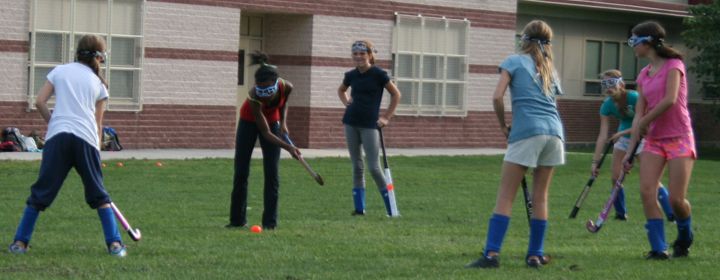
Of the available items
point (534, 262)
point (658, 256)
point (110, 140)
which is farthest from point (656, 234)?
point (110, 140)

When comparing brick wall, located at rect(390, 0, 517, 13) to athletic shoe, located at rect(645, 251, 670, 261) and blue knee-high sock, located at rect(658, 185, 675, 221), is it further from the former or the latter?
athletic shoe, located at rect(645, 251, 670, 261)

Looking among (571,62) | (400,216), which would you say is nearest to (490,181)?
(400,216)

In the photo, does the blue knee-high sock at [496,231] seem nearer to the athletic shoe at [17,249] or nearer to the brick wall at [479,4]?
the athletic shoe at [17,249]

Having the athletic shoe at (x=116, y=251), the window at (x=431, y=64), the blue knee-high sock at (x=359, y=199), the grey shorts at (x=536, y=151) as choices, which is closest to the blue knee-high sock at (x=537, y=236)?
the grey shorts at (x=536, y=151)

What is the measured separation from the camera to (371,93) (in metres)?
14.1

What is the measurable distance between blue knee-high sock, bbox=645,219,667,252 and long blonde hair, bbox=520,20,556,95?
1.50 meters

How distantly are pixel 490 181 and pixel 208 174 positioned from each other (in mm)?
4257

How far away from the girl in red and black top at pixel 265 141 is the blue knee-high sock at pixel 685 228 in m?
3.42

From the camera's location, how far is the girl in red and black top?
12.0 metres

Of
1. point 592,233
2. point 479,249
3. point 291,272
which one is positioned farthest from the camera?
point 592,233

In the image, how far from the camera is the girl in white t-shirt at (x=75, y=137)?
964cm

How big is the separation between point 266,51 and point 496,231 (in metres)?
20.1

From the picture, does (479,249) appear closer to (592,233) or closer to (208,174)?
(592,233)

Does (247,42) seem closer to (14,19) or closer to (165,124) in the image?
(165,124)
